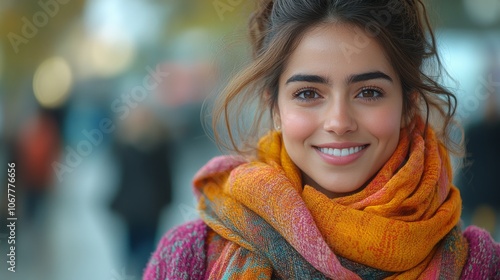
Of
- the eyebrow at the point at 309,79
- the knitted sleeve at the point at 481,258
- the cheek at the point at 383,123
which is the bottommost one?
the knitted sleeve at the point at 481,258

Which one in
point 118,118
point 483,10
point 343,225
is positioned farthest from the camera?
point 483,10

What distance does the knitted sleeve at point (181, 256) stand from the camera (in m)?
1.69

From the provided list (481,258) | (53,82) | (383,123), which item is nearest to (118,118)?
(53,82)

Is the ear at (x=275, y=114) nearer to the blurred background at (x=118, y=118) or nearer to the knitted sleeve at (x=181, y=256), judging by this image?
the knitted sleeve at (x=181, y=256)

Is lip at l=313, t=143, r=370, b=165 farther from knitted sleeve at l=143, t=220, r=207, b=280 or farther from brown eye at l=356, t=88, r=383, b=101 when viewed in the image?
knitted sleeve at l=143, t=220, r=207, b=280

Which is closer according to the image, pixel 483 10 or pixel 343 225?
pixel 343 225

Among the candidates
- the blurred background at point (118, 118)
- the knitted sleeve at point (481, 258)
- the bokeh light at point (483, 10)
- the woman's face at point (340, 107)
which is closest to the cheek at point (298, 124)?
the woman's face at point (340, 107)

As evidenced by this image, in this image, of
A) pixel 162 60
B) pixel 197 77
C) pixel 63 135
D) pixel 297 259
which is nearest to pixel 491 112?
pixel 197 77

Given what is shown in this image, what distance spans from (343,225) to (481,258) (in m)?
0.39

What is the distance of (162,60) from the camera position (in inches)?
211

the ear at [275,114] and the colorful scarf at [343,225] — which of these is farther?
the ear at [275,114]

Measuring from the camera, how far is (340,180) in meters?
1.68

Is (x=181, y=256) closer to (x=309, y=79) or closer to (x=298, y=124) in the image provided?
(x=298, y=124)

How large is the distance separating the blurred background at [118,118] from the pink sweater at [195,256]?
170 centimetres
